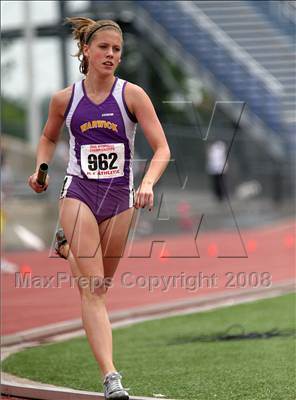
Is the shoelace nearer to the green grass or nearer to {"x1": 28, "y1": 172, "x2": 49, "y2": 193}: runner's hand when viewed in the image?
the green grass

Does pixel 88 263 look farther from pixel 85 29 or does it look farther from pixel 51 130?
pixel 85 29

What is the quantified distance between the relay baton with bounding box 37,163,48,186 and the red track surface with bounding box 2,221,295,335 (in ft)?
13.8

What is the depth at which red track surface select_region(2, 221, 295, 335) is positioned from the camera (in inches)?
485

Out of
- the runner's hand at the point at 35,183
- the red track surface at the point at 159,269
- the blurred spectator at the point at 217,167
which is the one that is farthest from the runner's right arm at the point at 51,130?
the blurred spectator at the point at 217,167

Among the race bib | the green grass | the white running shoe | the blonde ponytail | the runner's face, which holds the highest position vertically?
the blonde ponytail

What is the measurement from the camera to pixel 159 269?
16.2 meters

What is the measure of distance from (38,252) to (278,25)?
12042 mm

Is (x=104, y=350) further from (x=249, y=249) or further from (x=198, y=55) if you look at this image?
(x=198, y=55)

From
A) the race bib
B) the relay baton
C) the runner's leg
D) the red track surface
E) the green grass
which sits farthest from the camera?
the red track surface

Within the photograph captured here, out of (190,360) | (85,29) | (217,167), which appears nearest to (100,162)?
(85,29)

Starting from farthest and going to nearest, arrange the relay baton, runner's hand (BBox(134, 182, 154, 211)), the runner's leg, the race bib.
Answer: the relay baton, the race bib, the runner's leg, runner's hand (BBox(134, 182, 154, 211))

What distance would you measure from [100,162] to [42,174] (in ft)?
1.24

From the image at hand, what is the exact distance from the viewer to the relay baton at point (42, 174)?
257 inches

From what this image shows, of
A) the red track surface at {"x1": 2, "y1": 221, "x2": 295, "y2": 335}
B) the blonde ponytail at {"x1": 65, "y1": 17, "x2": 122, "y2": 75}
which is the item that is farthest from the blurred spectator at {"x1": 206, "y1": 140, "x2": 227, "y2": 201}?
the blonde ponytail at {"x1": 65, "y1": 17, "x2": 122, "y2": 75}
